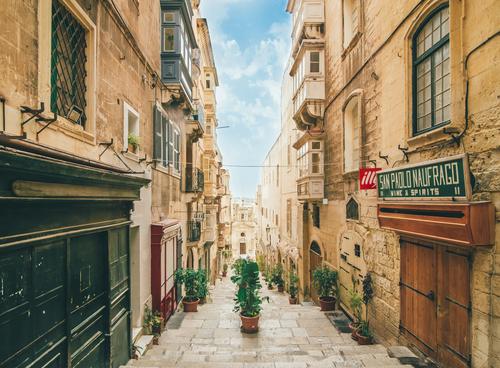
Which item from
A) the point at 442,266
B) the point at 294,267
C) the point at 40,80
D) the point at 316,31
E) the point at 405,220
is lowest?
the point at 294,267

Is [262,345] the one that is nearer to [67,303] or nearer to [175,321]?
[175,321]

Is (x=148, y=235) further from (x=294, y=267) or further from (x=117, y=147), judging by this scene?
(x=294, y=267)

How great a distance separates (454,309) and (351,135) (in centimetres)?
641

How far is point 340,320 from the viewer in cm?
948

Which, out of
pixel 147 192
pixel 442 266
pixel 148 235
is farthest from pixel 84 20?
pixel 442 266

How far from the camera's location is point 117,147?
6430 millimetres

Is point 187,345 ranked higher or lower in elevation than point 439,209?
lower

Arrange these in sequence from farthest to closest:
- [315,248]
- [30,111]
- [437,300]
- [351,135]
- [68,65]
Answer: [315,248] → [351,135] → [437,300] → [68,65] → [30,111]

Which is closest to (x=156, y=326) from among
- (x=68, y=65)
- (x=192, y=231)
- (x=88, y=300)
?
(x=88, y=300)

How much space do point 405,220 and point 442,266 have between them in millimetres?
974

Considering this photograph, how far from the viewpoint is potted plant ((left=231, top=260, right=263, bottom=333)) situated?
816 centimetres

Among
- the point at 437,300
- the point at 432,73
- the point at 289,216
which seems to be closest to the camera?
the point at 437,300

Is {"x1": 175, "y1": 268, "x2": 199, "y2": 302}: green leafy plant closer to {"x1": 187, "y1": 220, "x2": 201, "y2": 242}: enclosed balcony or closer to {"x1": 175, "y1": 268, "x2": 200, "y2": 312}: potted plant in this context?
{"x1": 175, "y1": 268, "x2": 200, "y2": 312}: potted plant

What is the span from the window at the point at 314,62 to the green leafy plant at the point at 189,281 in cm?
893
